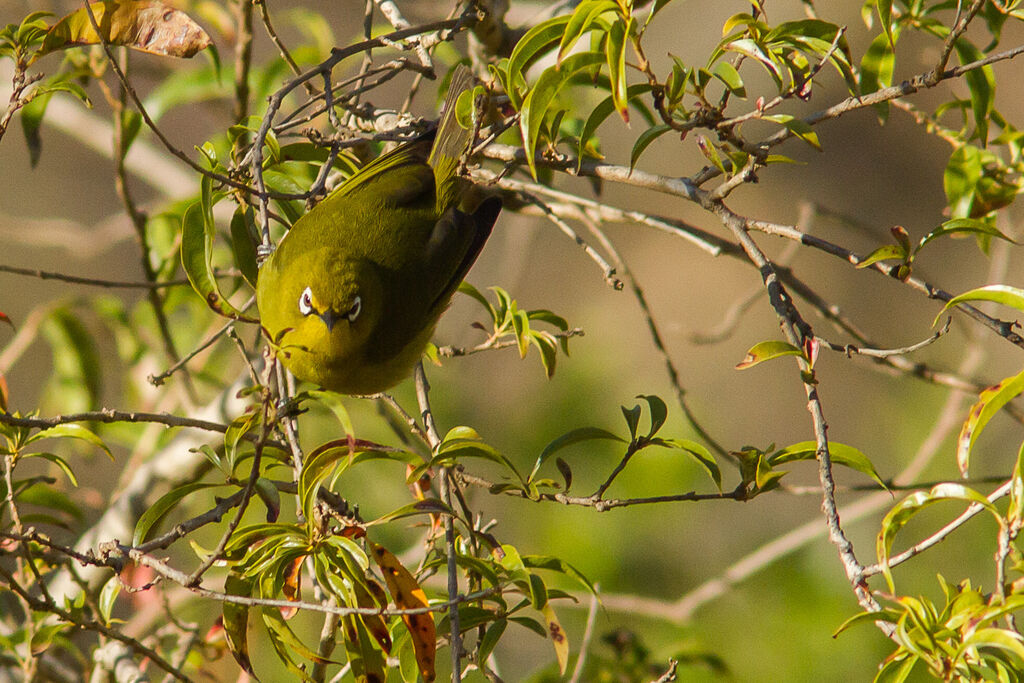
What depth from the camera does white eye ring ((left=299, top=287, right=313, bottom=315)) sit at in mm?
2605

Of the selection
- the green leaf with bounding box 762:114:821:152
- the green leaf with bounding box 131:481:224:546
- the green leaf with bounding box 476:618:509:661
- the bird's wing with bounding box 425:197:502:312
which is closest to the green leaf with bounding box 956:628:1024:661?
the green leaf with bounding box 476:618:509:661

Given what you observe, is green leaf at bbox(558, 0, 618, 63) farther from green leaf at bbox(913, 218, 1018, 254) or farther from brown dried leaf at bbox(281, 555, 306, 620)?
brown dried leaf at bbox(281, 555, 306, 620)

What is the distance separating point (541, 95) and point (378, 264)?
1.16m

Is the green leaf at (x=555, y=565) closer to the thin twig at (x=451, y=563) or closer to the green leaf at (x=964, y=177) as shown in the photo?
the thin twig at (x=451, y=563)

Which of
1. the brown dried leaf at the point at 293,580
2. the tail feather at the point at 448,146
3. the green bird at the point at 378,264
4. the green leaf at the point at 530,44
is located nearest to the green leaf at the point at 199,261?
the green bird at the point at 378,264

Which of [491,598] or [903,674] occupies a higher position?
[491,598]

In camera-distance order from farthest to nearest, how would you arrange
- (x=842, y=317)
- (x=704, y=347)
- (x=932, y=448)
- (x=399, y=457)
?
(x=704, y=347) → (x=932, y=448) → (x=842, y=317) → (x=399, y=457)

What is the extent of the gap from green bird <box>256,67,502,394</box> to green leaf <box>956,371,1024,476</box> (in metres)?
1.40

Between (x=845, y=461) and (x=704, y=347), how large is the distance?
7.04 meters

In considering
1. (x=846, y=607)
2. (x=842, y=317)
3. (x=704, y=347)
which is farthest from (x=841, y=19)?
(x=842, y=317)

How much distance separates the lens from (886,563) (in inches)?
64.5

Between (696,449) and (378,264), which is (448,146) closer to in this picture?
(378,264)

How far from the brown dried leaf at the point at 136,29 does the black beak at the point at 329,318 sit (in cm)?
75

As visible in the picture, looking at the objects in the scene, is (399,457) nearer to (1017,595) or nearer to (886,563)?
(886,563)
